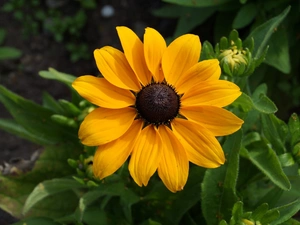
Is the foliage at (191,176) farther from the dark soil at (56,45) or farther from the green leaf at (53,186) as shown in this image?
the dark soil at (56,45)

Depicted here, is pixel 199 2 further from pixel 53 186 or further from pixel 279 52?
pixel 53 186

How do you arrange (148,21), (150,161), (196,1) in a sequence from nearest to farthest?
1. (150,161)
2. (196,1)
3. (148,21)

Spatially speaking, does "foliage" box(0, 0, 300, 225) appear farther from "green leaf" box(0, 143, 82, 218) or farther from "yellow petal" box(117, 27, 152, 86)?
"yellow petal" box(117, 27, 152, 86)

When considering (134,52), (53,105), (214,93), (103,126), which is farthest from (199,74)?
(53,105)

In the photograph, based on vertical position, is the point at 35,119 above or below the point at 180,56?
below

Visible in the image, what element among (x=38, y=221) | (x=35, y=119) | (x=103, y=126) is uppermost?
(x=103, y=126)

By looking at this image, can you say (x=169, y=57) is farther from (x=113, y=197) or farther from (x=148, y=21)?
(x=148, y=21)

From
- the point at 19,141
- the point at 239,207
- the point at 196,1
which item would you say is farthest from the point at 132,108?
the point at 19,141
